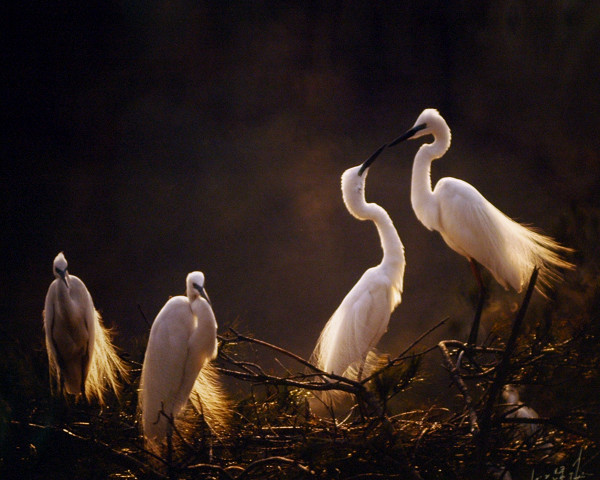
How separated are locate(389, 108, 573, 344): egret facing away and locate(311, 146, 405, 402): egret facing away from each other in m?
0.26

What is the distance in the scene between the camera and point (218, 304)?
3.39m

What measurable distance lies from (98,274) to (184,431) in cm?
→ 147

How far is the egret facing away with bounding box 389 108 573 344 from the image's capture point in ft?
7.73

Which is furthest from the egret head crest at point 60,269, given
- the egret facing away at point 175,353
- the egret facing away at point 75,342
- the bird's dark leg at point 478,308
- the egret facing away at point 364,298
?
the bird's dark leg at point 478,308

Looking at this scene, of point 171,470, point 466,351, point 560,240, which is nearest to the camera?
point 171,470

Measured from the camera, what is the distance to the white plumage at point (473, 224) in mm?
2357

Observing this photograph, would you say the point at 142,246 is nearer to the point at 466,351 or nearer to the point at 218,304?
the point at 218,304

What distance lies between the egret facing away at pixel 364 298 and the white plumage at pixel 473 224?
26 centimetres

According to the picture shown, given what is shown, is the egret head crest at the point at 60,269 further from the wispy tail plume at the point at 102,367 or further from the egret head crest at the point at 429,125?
the egret head crest at the point at 429,125

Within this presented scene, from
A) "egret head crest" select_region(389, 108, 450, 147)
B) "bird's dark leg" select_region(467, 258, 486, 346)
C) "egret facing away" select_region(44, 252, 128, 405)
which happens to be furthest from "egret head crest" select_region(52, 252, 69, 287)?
"bird's dark leg" select_region(467, 258, 486, 346)

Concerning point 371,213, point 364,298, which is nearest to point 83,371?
point 364,298

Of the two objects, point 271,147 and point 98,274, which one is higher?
point 271,147

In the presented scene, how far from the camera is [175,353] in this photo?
187 cm

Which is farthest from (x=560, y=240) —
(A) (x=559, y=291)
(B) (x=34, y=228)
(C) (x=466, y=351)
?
(B) (x=34, y=228)
